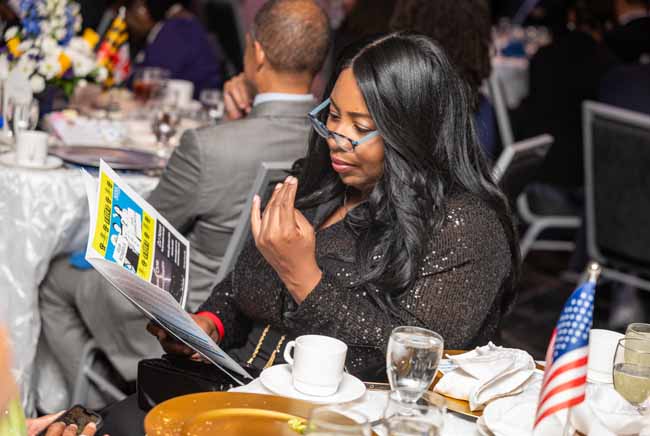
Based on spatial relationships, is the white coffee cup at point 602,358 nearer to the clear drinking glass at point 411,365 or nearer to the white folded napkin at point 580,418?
the white folded napkin at point 580,418

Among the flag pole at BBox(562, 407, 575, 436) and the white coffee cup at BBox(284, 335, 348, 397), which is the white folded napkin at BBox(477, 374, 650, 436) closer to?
the flag pole at BBox(562, 407, 575, 436)

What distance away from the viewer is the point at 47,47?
3.08m

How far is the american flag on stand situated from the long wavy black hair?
63cm

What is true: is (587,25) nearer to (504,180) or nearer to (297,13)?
(504,180)

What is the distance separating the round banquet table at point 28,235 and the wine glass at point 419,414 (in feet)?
5.53

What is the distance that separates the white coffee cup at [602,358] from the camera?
1.66m

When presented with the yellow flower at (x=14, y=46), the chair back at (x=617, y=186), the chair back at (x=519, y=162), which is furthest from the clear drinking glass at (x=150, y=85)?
the chair back at (x=617, y=186)

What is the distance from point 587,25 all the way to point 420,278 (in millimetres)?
3501

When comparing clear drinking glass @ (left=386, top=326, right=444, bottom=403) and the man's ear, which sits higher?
the man's ear

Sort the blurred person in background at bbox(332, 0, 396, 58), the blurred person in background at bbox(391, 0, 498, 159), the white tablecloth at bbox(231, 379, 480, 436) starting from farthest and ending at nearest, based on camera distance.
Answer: the blurred person in background at bbox(332, 0, 396, 58) → the blurred person in background at bbox(391, 0, 498, 159) → the white tablecloth at bbox(231, 379, 480, 436)

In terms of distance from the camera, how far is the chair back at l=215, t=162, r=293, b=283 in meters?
2.38

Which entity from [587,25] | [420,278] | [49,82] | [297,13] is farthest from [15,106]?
[587,25]

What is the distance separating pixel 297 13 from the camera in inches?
108

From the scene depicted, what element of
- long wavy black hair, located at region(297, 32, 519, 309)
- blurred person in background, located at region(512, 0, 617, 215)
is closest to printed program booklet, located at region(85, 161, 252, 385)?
long wavy black hair, located at region(297, 32, 519, 309)
